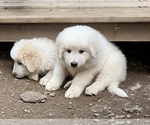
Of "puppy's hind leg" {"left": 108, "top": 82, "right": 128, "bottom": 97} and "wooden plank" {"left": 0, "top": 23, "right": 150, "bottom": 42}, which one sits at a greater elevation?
"wooden plank" {"left": 0, "top": 23, "right": 150, "bottom": 42}

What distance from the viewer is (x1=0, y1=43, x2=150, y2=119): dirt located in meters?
4.63

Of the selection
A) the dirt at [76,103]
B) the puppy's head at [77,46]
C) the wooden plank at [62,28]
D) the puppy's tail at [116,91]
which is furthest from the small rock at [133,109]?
the wooden plank at [62,28]

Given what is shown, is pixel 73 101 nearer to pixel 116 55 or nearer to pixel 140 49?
pixel 116 55

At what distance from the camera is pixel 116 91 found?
16.9 feet

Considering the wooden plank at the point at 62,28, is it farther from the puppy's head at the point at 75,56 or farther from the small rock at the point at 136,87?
the puppy's head at the point at 75,56

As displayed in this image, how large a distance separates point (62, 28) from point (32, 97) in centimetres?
114

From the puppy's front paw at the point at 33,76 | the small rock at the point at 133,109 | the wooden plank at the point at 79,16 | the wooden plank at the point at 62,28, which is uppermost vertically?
the wooden plank at the point at 79,16

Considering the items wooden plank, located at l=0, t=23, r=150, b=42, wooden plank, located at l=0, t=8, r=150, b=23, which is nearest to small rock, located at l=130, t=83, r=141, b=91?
wooden plank, located at l=0, t=23, r=150, b=42

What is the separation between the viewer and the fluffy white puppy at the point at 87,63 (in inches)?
194

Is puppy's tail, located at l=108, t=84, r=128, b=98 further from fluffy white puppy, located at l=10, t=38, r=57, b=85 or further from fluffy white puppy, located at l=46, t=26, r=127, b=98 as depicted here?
fluffy white puppy, located at l=10, t=38, r=57, b=85

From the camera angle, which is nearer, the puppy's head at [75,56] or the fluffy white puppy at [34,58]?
the puppy's head at [75,56]

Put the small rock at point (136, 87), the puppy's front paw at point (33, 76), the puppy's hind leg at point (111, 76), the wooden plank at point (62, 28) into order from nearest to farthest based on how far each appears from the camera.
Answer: the puppy's hind leg at point (111, 76) < the small rock at point (136, 87) < the puppy's front paw at point (33, 76) < the wooden plank at point (62, 28)

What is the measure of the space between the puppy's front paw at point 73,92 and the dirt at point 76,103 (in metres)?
0.05

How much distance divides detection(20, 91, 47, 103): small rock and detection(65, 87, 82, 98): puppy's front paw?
0.25 metres
